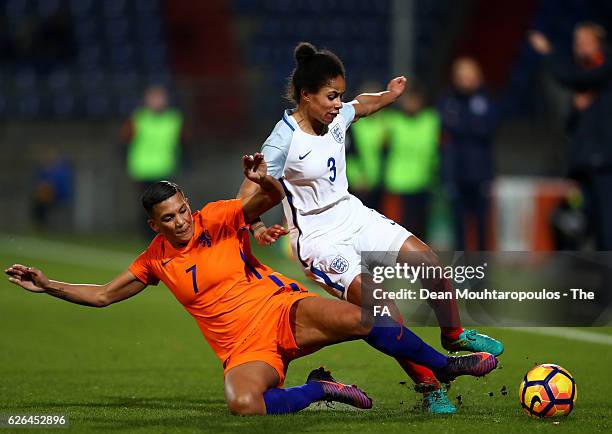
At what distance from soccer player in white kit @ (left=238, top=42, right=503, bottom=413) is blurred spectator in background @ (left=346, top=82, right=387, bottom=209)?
669 cm

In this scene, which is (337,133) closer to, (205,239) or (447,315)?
(205,239)

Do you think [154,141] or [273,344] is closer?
[273,344]

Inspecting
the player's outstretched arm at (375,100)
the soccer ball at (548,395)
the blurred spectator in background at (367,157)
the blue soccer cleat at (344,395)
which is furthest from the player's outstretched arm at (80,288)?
the blurred spectator in background at (367,157)

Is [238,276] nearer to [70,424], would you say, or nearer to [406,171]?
[70,424]

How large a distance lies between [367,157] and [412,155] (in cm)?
66

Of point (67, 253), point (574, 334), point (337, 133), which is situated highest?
point (337, 133)

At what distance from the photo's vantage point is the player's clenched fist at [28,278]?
20.7ft

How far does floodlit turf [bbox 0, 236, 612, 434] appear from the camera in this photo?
19.5 ft

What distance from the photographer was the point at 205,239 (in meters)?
6.49

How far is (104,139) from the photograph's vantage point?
20.6 meters

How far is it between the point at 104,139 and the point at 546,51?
12.2 meters

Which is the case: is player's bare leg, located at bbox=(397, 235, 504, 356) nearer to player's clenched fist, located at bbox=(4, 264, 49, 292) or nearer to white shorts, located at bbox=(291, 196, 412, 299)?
white shorts, located at bbox=(291, 196, 412, 299)

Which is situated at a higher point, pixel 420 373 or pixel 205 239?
pixel 205 239

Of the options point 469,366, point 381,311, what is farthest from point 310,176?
point 469,366
